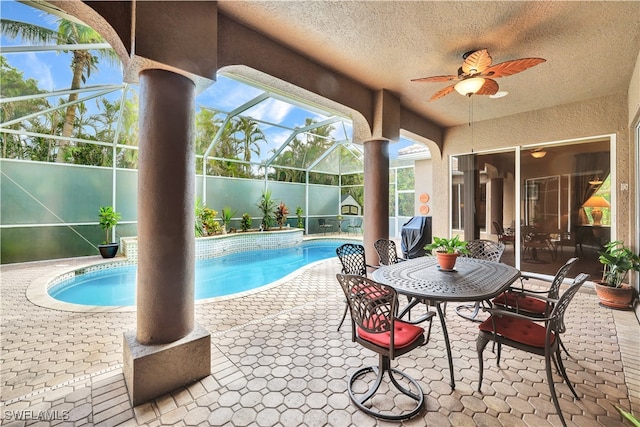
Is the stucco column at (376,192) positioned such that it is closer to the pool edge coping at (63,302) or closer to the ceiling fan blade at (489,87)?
the ceiling fan blade at (489,87)

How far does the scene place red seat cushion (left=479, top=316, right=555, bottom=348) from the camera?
77.8 inches

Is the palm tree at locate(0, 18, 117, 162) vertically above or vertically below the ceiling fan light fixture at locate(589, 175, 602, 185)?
above

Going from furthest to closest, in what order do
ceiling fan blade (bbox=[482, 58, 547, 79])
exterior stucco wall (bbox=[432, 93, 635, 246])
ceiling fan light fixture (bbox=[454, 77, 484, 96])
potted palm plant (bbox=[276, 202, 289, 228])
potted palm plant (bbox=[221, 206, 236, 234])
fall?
potted palm plant (bbox=[276, 202, 289, 228]) → potted palm plant (bbox=[221, 206, 236, 234]) → exterior stucco wall (bbox=[432, 93, 635, 246]) → ceiling fan light fixture (bbox=[454, 77, 484, 96]) → ceiling fan blade (bbox=[482, 58, 547, 79])

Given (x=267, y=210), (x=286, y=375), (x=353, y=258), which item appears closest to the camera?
(x=286, y=375)

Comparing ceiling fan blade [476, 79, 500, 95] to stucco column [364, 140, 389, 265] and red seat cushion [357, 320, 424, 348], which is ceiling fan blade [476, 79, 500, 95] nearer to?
stucco column [364, 140, 389, 265]

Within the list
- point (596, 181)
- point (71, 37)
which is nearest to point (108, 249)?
point (71, 37)

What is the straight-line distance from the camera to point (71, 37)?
4707mm

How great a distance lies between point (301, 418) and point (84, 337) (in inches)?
103

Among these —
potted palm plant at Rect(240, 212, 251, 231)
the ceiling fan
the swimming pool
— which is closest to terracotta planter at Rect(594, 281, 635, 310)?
the ceiling fan

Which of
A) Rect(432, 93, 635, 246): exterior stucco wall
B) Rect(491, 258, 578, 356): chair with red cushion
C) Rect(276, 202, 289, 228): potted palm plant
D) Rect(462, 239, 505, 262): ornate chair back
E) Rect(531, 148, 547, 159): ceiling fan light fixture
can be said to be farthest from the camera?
Rect(276, 202, 289, 228): potted palm plant

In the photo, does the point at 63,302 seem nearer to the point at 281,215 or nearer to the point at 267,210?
the point at 267,210

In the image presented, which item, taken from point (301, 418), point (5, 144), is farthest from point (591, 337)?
point (5, 144)

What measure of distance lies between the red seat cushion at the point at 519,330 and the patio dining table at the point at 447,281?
0.27 metres

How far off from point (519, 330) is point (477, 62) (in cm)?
256
